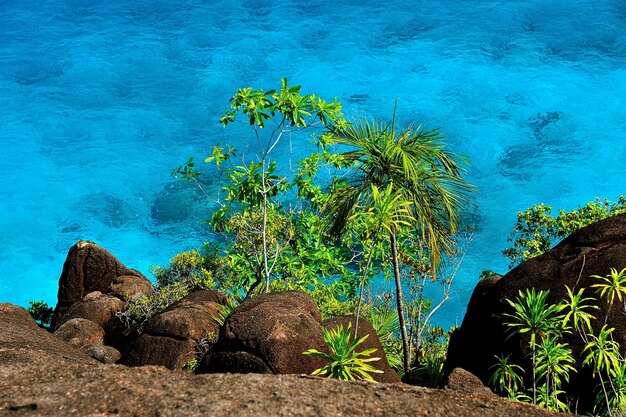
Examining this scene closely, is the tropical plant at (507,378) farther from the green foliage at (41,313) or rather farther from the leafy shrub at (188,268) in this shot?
the green foliage at (41,313)

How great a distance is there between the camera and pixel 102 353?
10953 millimetres

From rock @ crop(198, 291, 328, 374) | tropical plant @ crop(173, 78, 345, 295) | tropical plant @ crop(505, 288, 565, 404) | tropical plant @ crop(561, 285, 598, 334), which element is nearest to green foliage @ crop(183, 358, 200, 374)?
tropical plant @ crop(173, 78, 345, 295)

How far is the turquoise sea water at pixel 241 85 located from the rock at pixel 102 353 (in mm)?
9013

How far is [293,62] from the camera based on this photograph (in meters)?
26.7

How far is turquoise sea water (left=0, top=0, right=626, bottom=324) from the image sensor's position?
832 inches

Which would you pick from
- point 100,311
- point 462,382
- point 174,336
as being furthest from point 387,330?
point 100,311

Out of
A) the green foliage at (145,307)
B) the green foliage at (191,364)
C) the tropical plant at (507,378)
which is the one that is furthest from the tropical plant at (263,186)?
the tropical plant at (507,378)

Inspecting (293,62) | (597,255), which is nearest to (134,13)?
(293,62)

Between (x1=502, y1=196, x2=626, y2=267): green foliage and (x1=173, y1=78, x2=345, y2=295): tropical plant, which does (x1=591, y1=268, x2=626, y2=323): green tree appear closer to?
(x1=173, y1=78, x2=345, y2=295): tropical plant

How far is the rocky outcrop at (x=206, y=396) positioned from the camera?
5.29m

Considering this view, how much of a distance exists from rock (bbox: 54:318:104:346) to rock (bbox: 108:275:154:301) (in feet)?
3.33

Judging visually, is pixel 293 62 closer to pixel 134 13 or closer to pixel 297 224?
pixel 134 13

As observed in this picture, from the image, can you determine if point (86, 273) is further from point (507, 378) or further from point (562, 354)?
point (562, 354)

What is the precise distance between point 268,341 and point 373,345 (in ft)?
5.13
